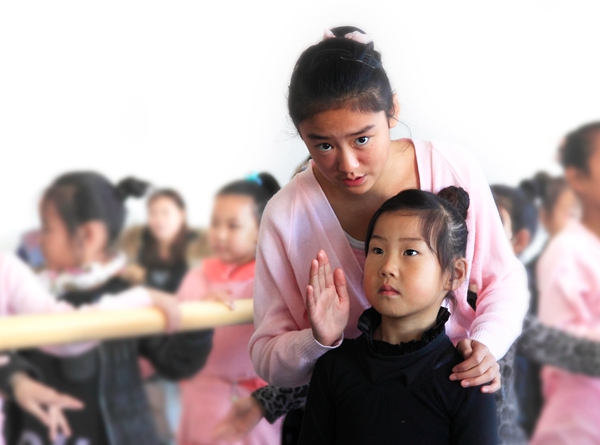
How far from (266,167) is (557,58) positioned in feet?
4.04

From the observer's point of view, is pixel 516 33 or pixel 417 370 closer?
pixel 417 370

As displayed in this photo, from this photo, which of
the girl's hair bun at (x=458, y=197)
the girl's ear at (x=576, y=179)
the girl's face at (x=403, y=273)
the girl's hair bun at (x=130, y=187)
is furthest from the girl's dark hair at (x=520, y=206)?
the girl's face at (x=403, y=273)

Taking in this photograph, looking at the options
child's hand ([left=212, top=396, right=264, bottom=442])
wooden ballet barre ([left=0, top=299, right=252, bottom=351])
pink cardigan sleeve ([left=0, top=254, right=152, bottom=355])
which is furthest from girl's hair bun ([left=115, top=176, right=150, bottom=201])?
child's hand ([left=212, top=396, right=264, bottom=442])

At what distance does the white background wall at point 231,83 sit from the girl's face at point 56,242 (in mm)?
49

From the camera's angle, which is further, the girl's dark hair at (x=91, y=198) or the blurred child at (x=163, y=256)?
the blurred child at (x=163, y=256)

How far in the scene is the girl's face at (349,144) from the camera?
1.08 metres

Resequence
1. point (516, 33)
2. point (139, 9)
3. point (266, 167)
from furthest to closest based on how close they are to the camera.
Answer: point (516, 33) < point (266, 167) < point (139, 9)

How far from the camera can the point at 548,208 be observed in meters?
2.64

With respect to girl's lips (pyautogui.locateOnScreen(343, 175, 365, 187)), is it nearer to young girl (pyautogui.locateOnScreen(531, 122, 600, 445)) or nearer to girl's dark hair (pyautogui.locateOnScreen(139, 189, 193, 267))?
girl's dark hair (pyautogui.locateOnScreen(139, 189, 193, 267))

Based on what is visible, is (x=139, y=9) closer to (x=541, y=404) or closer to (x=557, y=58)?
(x=557, y=58)

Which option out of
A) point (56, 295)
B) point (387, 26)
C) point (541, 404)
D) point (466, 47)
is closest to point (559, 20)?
point (466, 47)

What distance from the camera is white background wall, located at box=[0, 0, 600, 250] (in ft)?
7.07

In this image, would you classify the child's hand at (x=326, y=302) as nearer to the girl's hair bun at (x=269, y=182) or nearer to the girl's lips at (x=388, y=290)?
the girl's lips at (x=388, y=290)

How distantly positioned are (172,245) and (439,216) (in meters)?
1.49
